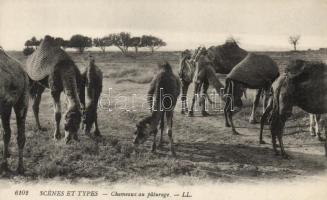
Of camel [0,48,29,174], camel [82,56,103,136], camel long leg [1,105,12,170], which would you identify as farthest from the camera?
camel [82,56,103,136]

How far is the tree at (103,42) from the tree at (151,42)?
2.44 feet

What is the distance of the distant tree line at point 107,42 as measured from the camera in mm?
9758

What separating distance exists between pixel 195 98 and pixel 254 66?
2088mm

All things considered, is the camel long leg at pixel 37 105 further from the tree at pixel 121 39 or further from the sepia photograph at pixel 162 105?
the tree at pixel 121 39

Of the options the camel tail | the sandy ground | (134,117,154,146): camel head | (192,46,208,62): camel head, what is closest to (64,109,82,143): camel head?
the sandy ground

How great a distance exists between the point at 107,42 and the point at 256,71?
3449 millimetres

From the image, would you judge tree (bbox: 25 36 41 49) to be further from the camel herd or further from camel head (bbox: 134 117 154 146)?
camel head (bbox: 134 117 154 146)

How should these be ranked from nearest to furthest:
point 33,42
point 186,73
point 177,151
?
point 177,151, point 33,42, point 186,73

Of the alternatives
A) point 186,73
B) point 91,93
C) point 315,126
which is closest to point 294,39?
point 315,126

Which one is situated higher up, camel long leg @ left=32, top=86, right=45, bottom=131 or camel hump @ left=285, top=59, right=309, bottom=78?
camel hump @ left=285, top=59, right=309, bottom=78

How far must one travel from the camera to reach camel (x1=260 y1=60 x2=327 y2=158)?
336 inches

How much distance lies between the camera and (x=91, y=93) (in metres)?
9.37

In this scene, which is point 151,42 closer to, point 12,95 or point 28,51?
point 28,51

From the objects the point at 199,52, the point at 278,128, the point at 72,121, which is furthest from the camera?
the point at 199,52
